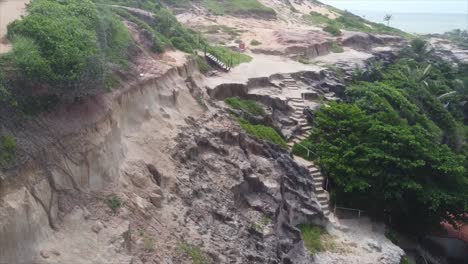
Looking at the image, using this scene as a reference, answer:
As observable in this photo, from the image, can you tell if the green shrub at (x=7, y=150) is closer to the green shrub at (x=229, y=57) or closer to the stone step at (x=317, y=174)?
the stone step at (x=317, y=174)

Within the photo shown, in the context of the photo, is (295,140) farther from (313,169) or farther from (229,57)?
(229,57)

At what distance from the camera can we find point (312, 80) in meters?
29.0

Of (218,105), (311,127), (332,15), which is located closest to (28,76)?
(218,105)

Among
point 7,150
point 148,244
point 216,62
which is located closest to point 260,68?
point 216,62

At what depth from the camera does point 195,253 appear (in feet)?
37.9

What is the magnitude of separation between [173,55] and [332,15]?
49.2 m

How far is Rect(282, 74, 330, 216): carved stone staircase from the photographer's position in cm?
1977

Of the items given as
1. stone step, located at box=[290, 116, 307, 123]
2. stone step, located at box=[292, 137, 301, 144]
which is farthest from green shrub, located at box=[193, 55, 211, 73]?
stone step, located at box=[292, 137, 301, 144]

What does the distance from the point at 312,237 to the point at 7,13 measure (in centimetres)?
1314

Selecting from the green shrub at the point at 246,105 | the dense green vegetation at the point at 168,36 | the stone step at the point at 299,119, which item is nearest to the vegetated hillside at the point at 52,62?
the dense green vegetation at the point at 168,36

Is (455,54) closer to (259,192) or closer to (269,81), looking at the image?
(269,81)

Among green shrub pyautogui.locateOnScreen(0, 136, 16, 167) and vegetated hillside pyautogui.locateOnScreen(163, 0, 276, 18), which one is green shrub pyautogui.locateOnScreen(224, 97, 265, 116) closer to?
green shrub pyautogui.locateOnScreen(0, 136, 16, 167)

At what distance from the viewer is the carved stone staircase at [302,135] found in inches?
778

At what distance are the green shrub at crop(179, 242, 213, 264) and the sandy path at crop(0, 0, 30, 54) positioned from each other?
665 centimetres
